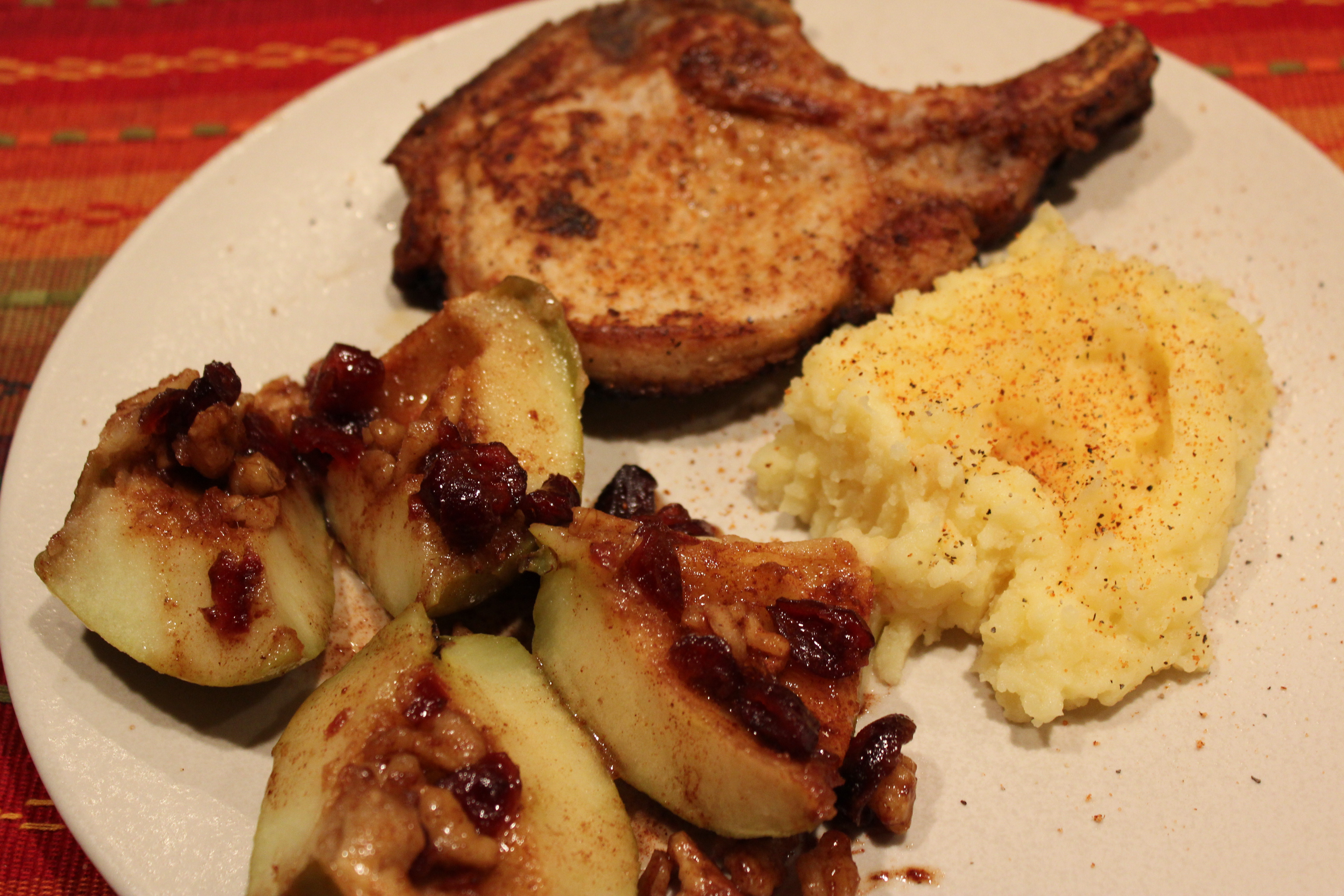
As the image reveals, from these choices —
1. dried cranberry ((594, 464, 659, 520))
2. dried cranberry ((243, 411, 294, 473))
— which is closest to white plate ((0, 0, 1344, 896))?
dried cranberry ((594, 464, 659, 520))

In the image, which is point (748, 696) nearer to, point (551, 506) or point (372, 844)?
point (551, 506)

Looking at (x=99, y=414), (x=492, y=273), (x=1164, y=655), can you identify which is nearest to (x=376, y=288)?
(x=492, y=273)

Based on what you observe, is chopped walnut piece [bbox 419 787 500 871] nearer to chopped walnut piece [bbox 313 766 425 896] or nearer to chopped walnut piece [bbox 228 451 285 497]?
chopped walnut piece [bbox 313 766 425 896]

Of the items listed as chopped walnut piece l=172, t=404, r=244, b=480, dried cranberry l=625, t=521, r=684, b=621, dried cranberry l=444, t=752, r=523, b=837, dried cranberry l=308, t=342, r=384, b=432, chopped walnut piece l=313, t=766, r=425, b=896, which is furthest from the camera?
dried cranberry l=308, t=342, r=384, b=432

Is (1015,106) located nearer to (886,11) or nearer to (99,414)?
(886,11)

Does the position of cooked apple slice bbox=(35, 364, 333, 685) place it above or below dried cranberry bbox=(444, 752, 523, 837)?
above

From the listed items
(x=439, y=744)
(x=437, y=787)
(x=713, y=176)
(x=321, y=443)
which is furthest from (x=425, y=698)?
(x=713, y=176)
